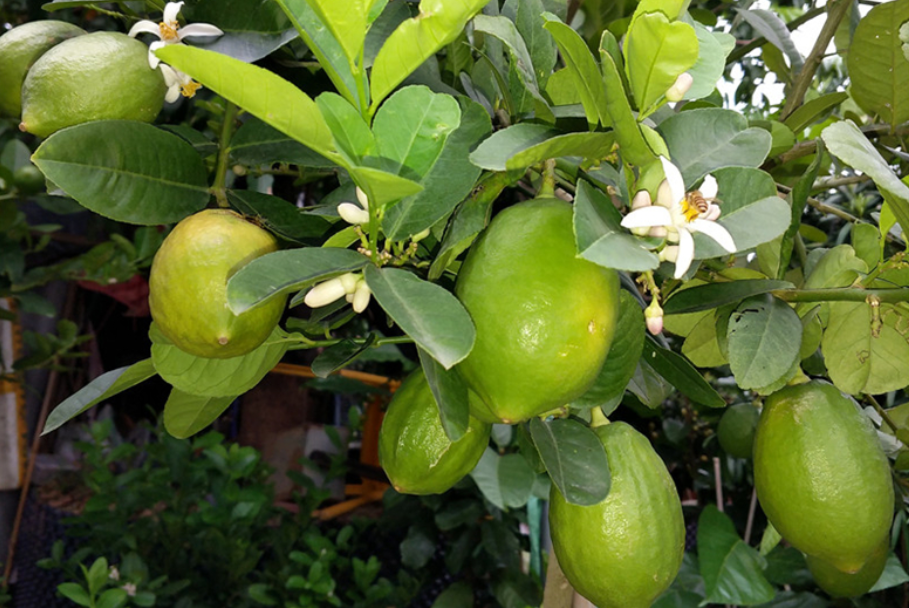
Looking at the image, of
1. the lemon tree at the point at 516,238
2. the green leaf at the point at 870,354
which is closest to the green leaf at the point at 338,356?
the lemon tree at the point at 516,238

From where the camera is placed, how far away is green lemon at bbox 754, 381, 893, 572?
1.53ft

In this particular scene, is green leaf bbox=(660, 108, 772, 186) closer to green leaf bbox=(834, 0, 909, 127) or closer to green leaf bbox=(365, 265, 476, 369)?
green leaf bbox=(365, 265, 476, 369)

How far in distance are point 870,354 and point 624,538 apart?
231mm

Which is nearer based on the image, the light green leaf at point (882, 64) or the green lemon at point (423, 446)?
the green lemon at point (423, 446)

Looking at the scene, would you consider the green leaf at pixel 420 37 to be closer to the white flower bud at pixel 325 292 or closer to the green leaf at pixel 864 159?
the white flower bud at pixel 325 292

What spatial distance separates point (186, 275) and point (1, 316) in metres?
1.10

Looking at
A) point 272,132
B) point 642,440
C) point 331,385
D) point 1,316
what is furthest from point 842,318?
point 1,316

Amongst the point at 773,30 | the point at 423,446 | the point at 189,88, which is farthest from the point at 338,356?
the point at 773,30

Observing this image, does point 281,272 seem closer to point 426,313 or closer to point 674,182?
point 426,313

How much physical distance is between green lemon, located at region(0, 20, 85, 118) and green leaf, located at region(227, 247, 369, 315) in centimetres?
29

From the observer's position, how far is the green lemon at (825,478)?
47 centimetres

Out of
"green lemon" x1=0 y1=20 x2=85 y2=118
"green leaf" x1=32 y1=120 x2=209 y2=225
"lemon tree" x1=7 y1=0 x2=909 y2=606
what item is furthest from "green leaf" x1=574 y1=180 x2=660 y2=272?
"green lemon" x1=0 y1=20 x2=85 y2=118

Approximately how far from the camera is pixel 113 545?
135 centimetres

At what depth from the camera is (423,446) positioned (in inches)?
18.1
